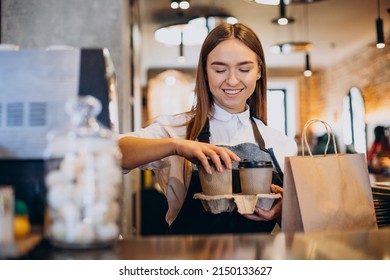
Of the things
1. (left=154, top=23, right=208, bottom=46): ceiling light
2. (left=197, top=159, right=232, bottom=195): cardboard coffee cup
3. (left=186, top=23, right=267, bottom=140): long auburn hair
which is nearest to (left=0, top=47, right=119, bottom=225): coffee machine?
(left=197, top=159, right=232, bottom=195): cardboard coffee cup

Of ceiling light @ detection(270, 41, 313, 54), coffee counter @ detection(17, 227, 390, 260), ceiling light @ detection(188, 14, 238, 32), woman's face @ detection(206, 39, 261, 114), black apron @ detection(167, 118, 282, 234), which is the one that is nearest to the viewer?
coffee counter @ detection(17, 227, 390, 260)

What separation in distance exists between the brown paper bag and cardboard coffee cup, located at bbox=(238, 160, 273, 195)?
50 millimetres

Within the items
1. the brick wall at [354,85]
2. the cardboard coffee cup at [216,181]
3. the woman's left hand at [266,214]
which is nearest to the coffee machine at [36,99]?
the cardboard coffee cup at [216,181]

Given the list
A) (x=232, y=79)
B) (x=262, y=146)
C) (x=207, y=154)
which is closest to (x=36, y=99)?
(x=207, y=154)

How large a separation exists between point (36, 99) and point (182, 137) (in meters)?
0.60

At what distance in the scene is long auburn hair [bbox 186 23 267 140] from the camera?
1.28 metres

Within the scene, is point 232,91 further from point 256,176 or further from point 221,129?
point 256,176

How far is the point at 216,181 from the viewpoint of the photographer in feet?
3.34

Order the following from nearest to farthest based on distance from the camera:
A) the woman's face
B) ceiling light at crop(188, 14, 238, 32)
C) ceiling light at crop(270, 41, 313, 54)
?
the woman's face, ceiling light at crop(188, 14, 238, 32), ceiling light at crop(270, 41, 313, 54)

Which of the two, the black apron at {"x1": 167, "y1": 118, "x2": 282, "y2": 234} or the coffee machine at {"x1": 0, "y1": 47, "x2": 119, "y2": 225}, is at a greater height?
the coffee machine at {"x1": 0, "y1": 47, "x2": 119, "y2": 225}

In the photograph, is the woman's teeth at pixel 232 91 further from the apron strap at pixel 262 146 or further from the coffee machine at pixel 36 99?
the coffee machine at pixel 36 99

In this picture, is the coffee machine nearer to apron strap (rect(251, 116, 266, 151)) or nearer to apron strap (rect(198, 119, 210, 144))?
apron strap (rect(198, 119, 210, 144))
